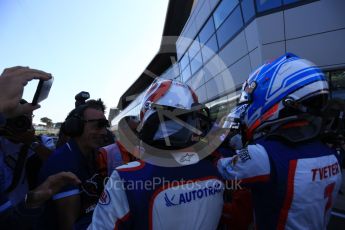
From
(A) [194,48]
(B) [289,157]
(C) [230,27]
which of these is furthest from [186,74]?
(B) [289,157]

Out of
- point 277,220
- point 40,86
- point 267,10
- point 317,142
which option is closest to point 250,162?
point 277,220

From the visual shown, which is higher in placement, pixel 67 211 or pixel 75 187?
pixel 75 187

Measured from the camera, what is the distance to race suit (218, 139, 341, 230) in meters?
1.44

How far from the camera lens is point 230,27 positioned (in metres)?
11.4

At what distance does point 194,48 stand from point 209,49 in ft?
8.96

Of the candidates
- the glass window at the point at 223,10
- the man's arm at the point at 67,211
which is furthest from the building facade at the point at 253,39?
→ the man's arm at the point at 67,211

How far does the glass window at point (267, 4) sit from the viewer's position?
28.8 feet

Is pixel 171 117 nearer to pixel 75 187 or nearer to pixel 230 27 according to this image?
pixel 75 187

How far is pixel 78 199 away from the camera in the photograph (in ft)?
6.44

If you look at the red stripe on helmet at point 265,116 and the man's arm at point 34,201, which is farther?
the red stripe on helmet at point 265,116

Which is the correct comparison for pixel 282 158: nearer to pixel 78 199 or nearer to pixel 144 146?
pixel 144 146

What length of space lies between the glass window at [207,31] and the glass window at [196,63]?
0.89m

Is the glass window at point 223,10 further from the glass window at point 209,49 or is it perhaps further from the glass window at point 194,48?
the glass window at point 194,48

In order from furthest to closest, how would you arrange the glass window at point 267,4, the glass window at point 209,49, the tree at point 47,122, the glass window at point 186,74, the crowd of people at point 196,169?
the tree at point 47,122 → the glass window at point 186,74 → the glass window at point 209,49 → the glass window at point 267,4 → the crowd of people at point 196,169
